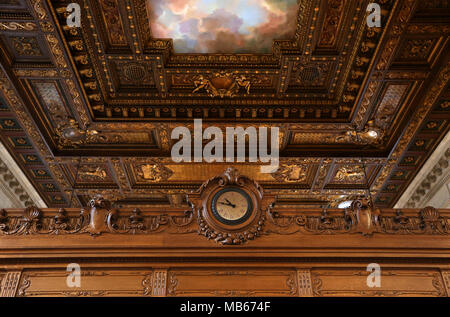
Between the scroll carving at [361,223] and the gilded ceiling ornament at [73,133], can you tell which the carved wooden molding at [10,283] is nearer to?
the scroll carving at [361,223]

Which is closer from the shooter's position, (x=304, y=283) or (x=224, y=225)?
(x=304, y=283)

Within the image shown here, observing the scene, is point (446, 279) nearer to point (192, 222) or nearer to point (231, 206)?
point (231, 206)

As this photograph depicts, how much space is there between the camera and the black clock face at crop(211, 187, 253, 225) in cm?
383

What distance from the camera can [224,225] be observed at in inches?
149

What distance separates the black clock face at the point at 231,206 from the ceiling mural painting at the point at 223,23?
3.43 metres

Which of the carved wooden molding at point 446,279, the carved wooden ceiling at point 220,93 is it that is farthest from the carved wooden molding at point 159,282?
the carved wooden ceiling at point 220,93

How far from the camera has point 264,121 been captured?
7355 millimetres

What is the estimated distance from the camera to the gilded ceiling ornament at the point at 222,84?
22.3 ft

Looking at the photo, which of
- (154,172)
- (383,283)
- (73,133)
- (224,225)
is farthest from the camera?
(154,172)

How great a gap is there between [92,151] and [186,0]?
4.14 m

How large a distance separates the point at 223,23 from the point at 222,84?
1.19 m

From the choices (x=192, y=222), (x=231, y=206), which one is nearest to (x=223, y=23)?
(x=231, y=206)

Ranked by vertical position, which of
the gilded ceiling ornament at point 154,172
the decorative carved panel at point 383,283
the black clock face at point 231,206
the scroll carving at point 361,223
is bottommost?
the decorative carved panel at point 383,283

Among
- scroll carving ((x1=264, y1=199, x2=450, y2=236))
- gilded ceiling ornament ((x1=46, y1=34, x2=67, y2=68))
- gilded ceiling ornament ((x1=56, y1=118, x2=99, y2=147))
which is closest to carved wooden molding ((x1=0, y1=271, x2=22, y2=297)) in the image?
scroll carving ((x1=264, y1=199, x2=450, y2=236))
